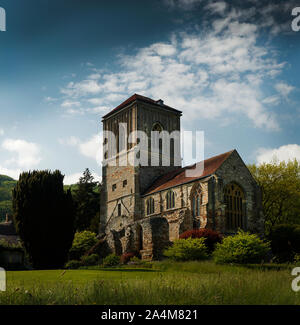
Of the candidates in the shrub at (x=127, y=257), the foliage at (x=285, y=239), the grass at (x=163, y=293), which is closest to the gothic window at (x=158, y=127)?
the shrub at (x=127, y=257)

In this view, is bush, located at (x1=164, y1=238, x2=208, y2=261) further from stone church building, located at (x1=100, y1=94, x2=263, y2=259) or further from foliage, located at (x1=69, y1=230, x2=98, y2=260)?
foliage, located at (x1=69, y1=230, x2=98, y2=260)

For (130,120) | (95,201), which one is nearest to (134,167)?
(130,120)

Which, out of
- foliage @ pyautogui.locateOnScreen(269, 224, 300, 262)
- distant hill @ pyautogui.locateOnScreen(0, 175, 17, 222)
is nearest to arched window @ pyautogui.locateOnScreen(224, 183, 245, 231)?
foliage @ pyautogui.locateOnScreen(269, 224, 300, 262)

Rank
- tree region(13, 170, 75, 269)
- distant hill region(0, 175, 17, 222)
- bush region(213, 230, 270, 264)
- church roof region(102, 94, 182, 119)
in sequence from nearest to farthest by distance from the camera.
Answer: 1. bush region(213, 230, 270, 264)
2. tree region(13, 170, 75, 269)
3. church roof region(102, 94, 182, 119)
4. distant hill region(0, 175, 17, 222)

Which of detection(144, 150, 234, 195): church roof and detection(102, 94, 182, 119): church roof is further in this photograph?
detection(102, 94, 182, 119): church roof

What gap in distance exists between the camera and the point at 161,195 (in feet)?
125

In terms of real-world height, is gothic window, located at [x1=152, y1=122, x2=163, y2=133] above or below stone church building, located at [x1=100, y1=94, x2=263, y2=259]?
above

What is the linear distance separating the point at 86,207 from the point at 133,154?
16.6 meters

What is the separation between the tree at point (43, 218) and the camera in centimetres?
2744

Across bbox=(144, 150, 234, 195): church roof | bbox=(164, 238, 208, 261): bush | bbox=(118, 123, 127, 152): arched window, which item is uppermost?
bbox=(118, 123, 127, 152): arched window

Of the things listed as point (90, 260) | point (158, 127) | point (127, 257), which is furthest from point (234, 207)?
point (158, 127)

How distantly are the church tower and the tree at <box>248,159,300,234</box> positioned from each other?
33.1 ft

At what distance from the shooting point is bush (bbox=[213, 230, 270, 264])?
22750 millimetres
